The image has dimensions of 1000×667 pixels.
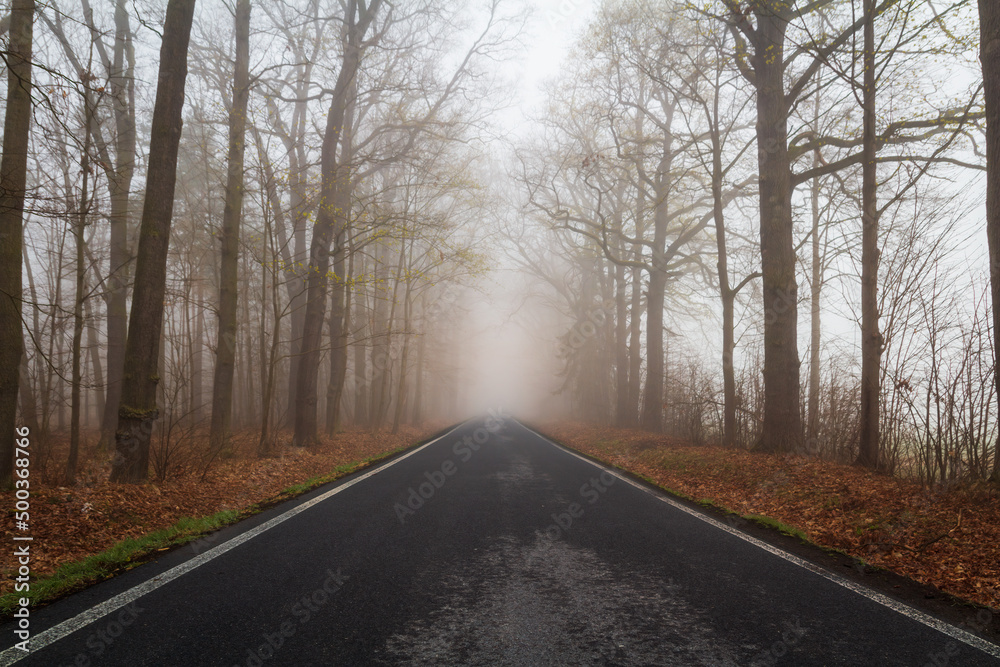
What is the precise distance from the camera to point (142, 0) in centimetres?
1112

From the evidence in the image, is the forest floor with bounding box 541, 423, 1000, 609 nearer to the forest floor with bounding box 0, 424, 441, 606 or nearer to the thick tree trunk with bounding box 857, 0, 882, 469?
the thick tree trunk with bounding box 857, 0, 882, 469

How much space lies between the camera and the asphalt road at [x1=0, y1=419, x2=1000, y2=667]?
2619 millimetres

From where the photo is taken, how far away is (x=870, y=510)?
5750 millimetres

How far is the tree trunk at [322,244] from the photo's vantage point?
12.5 m

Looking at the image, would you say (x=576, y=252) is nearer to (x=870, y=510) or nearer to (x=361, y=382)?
(x=361, y=382)

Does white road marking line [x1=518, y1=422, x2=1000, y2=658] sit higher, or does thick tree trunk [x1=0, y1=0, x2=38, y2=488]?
thick tree trunk [x1=0, y1=0, x2=38, y2=488]

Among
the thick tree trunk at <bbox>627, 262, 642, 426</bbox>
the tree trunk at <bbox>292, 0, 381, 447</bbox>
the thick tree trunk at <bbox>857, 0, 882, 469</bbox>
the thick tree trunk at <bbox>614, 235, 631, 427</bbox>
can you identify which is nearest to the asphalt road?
the thick tree trunk at <bbox>857, 0, 882, 469</bbox>

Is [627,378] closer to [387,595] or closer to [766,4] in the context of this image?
[766,4]

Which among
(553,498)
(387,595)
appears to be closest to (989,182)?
(553,498)

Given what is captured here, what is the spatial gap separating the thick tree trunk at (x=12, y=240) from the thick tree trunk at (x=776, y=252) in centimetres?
1176

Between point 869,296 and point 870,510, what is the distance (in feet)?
12.4

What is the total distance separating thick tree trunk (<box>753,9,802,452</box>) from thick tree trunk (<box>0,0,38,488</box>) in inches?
463

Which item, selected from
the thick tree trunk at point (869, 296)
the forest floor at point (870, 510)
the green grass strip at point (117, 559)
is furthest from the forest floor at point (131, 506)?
the thick tree trunk at point (869, 296)

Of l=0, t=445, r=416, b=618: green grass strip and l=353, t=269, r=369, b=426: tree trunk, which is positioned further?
l=353, t=269, r=369, b=426: tree trunk
